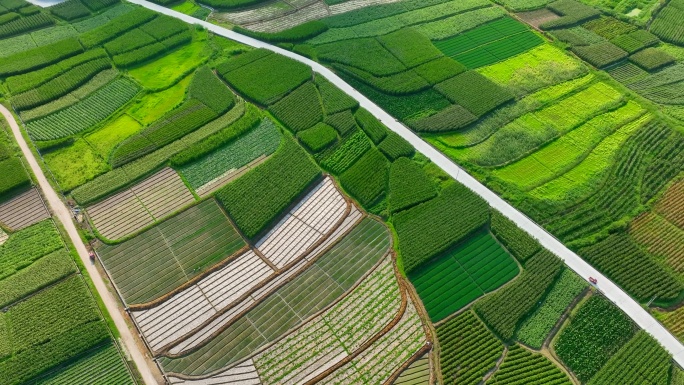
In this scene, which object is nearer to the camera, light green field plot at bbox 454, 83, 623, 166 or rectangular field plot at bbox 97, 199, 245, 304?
rectangular field plot at bbox 97, 199, 245, 304

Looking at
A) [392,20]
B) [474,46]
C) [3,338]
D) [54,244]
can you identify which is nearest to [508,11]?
[474,46]

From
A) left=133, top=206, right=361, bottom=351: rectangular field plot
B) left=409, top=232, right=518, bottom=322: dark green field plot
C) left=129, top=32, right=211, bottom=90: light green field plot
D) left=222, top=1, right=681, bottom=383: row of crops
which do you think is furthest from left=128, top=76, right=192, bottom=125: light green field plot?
left=409, top=232, right=518, bottom=322: dark green field plot

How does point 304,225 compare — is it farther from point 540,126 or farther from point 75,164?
point 540,126

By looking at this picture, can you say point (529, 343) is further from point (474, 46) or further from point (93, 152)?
point (93, 152)

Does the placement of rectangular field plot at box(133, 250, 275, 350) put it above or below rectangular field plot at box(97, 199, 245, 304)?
below

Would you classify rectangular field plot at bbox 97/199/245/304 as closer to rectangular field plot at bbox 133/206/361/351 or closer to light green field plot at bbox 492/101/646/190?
rectangular field plot at bbox 133/206/361/351

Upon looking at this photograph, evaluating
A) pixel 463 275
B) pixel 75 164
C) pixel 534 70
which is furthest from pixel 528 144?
pixel 75 164
